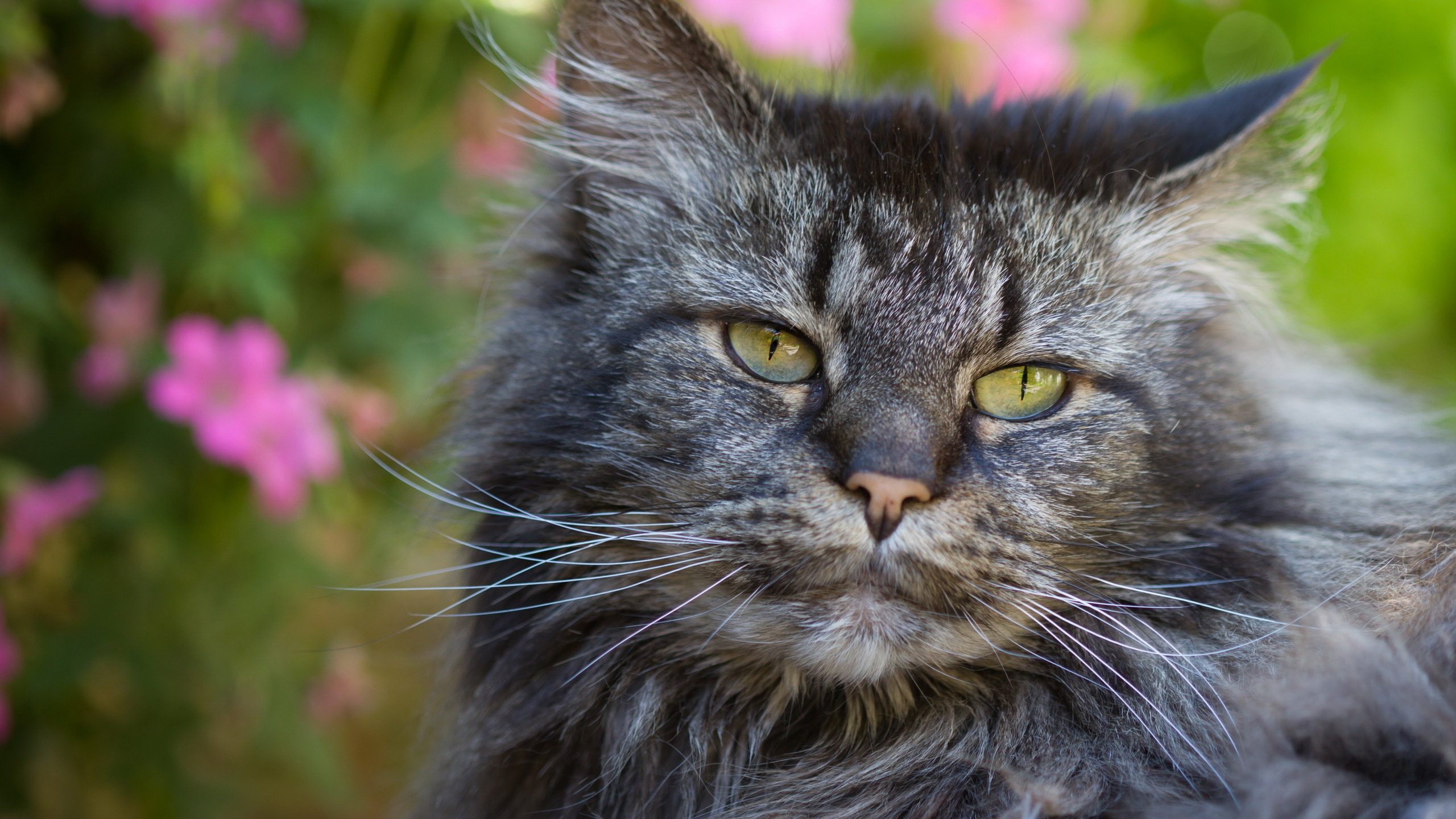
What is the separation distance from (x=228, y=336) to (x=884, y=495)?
1.64 m

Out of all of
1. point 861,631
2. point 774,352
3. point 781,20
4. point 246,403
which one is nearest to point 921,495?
point 861,631

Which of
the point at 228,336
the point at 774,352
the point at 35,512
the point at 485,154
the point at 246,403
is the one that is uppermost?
the point at 485,154

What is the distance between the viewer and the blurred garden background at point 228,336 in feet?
7.08

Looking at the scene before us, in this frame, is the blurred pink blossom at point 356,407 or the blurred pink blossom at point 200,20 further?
the blurred pink blossom at point 356,407

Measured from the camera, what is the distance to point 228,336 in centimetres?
229

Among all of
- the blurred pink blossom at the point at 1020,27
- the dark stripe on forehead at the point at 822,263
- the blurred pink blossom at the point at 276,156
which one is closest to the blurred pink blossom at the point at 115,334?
the blurred pink blossom at the point at 276,156

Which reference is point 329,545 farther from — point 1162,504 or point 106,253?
point 1162,504

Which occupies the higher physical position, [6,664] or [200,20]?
[200,20]

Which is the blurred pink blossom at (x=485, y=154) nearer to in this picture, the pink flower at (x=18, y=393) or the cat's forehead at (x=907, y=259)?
the pink flower at (x=18, y=393)

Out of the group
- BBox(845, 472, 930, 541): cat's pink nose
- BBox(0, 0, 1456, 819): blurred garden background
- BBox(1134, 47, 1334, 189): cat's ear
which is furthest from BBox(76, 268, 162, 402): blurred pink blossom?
BBox(1134, 47, 1334, 189): cat's ear

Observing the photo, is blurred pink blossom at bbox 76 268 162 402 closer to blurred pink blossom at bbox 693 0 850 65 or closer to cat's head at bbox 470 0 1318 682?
cat's head at bbox 470 0 1318 682

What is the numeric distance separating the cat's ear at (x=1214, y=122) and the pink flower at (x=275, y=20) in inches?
67.1

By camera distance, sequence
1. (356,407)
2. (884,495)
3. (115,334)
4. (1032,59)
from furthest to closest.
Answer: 1. (1032,59)
2. (356,407)
3. (115,334)
4. (884,495)

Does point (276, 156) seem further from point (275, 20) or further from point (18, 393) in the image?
point (18, 393)
